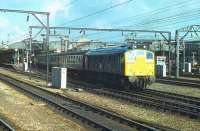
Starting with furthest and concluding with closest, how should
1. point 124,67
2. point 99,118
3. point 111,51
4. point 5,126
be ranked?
point 111,51
point 124,67
point 99,118
point 5,126

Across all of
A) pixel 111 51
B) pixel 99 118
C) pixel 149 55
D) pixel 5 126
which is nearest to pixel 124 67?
pixel 149 55

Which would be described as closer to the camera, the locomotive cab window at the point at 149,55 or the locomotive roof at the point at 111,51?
the locomotive roof at the point at 111,51

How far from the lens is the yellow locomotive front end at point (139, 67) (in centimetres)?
3172

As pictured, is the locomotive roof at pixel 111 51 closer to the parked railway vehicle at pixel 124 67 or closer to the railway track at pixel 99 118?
the parked railway vehicle at pixel 124 67

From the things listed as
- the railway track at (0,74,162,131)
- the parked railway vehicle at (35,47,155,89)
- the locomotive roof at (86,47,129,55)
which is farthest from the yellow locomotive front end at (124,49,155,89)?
the railway track at (0,74,162,131)

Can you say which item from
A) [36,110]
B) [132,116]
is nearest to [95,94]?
[36,110]

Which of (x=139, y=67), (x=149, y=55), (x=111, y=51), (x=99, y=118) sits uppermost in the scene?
(x=111, y=51)

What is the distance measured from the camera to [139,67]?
3225 centimetres

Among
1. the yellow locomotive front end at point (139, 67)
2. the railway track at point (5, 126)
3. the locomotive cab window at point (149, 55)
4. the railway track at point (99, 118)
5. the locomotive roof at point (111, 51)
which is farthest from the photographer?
the locomotive cab window at point (149, 55)

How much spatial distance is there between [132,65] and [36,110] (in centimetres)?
1189

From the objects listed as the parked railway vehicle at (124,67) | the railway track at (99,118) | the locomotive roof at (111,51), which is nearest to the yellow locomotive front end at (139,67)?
the parked railway vehicle at (124,67)

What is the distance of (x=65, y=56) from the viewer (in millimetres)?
53250

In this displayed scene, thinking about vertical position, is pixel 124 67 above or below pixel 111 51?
below

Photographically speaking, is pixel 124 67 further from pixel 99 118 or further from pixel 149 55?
pixel 99 118
